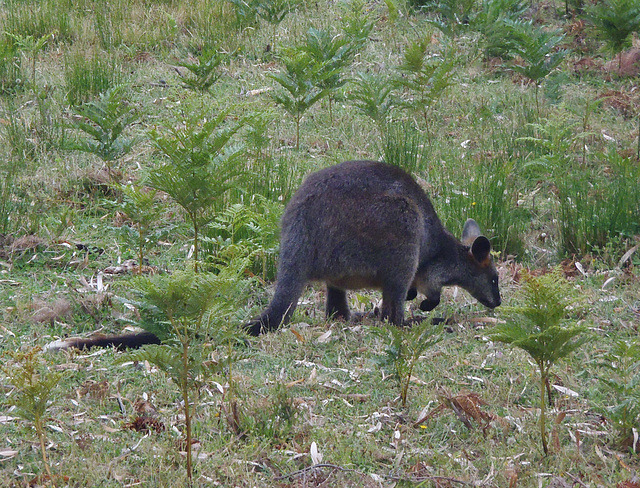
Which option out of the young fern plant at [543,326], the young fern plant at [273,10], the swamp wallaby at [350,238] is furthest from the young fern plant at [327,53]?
the young fern plant at [543,326]

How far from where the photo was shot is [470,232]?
22.3 ft

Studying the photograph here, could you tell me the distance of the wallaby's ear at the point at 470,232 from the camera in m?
6.72

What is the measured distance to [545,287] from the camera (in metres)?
3.85

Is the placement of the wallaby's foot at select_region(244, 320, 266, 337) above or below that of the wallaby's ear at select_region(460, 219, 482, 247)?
below

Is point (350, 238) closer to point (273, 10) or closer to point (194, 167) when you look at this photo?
point (194, 167)

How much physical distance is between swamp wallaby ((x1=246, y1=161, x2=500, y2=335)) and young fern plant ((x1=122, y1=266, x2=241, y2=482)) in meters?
1.53

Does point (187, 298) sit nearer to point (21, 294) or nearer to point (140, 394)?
point (140, 394)

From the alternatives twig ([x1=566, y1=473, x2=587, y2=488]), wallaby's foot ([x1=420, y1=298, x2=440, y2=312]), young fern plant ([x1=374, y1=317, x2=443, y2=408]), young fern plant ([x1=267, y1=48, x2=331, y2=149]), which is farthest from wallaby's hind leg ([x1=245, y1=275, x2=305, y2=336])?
young fern plant ([x1=267, y1=48, x2=331, y2=149])

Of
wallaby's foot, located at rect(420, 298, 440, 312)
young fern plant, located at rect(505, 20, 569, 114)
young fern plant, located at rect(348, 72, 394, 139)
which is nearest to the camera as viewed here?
wallaby's foot, located at rect(420, 298, 440, 312)

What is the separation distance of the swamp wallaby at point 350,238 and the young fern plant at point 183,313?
153 cm

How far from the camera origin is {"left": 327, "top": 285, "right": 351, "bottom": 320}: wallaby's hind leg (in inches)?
237

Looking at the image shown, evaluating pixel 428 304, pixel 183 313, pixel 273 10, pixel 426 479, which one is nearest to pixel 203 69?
pixel 273 10

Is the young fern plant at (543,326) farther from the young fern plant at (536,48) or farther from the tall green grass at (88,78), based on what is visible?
the tall green grass at (88,78)

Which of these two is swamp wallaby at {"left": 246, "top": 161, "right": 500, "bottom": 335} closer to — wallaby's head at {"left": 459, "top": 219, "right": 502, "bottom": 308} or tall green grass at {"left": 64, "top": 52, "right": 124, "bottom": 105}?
wallaby's head at {"left": 459, "top": 219, "right": 502, "bottom": 308}
